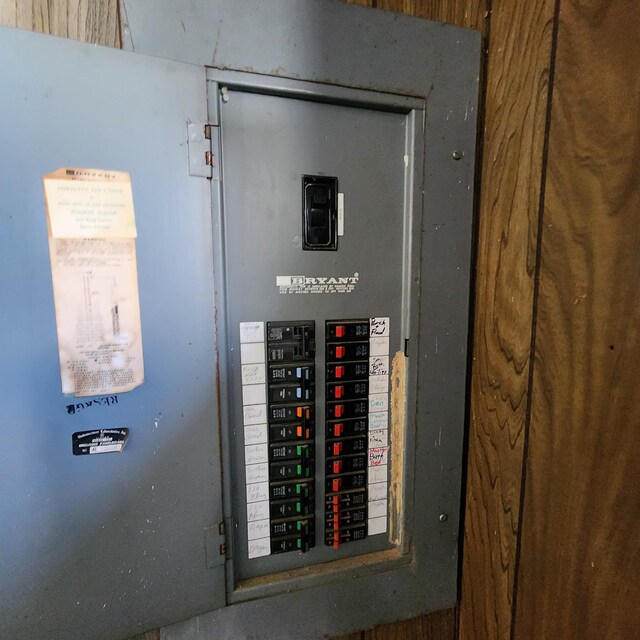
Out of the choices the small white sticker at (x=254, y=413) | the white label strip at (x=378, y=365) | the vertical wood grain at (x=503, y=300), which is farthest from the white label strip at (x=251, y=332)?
the vertical wood grain at (x=503, y=300)

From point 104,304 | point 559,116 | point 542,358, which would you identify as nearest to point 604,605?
point 542,358

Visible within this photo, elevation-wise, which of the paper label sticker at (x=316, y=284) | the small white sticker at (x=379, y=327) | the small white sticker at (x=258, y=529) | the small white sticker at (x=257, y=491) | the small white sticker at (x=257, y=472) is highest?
the paper label sticker at (x=316, y=284)

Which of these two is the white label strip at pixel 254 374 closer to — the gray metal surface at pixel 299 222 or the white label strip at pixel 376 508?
the gray metal surface at pixel 299 222

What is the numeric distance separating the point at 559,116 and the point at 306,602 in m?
1.08

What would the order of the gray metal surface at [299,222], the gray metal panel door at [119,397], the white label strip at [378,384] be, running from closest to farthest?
the gray metal panel door at [119,397] < the gray metal surface at [299,222] < the white label strip at [378,384]

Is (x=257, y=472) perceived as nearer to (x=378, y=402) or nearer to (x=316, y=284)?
(x=378, y=402)

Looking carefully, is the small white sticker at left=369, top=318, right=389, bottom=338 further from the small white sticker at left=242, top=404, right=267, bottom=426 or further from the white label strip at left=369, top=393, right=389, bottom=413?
the small white sticker at left=242, top=404, right=267, bottom=426

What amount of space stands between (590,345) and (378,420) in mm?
415

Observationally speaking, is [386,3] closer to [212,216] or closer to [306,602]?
[212,216]

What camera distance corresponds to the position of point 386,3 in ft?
2.32

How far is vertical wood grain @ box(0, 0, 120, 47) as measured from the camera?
0.57 metres

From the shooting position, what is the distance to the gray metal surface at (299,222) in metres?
0.65

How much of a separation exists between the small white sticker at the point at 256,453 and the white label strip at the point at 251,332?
0.22 m

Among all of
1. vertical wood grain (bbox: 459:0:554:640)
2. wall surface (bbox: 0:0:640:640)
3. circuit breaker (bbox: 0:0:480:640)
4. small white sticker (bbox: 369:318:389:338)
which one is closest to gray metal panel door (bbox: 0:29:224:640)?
circuit breaker (bbox: 0:0:480:640)
